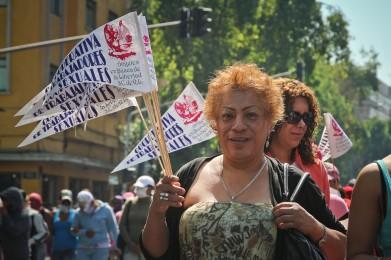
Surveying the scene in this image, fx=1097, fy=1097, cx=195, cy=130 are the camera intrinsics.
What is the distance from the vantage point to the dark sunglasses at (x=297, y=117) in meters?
6.16

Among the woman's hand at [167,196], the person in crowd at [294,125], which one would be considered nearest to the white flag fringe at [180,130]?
the person in crowd at [294,125]

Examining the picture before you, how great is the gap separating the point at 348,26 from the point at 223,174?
4463 cm

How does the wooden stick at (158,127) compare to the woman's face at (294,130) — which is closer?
the wooden stick at (158,127)

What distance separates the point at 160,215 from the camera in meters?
4.70

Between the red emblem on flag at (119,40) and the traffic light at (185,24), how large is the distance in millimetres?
18775

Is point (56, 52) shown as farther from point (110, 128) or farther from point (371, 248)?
point (371, 248)

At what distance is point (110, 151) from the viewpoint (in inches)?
1775

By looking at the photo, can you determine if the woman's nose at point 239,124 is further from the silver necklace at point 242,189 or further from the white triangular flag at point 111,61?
the white triangular flag at point 111,61

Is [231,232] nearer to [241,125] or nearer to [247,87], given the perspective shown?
[241,125]

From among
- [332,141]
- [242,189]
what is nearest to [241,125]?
[242,189]

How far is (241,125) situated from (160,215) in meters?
0.52

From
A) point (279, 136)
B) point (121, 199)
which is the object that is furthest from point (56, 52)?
point (279, 136)

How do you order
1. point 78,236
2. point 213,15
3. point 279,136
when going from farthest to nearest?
point 213,15, point 78,236, point 279,136

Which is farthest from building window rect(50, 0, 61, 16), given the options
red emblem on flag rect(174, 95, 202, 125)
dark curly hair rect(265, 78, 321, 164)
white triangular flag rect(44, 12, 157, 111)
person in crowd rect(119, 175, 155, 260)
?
white triangular flag rect(44, 12, 157, 111)
